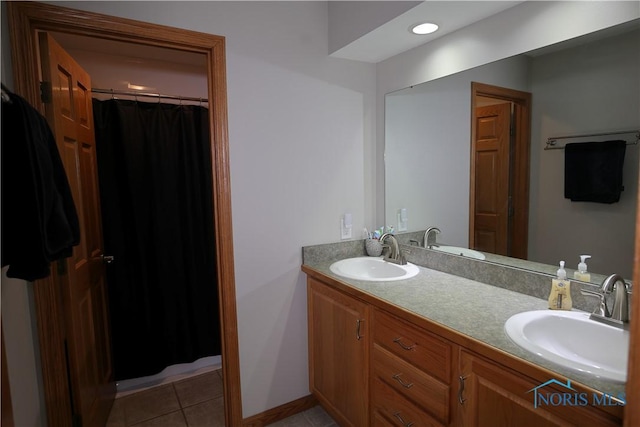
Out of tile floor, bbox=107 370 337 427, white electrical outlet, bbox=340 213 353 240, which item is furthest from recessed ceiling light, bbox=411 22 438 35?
tile floor, bbox=107 370 337 427

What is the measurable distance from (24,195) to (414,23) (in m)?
1.71

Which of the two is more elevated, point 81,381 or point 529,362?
point 529,362

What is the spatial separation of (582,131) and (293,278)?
1580mm

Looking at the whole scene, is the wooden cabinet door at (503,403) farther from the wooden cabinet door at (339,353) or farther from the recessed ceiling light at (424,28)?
the recessed ceiling light at (424,28)

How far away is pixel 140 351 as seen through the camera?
252cm

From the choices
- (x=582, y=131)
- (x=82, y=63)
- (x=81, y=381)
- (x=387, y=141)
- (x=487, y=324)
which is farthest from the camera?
(x=82, y=63)

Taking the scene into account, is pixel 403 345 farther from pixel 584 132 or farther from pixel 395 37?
pixel 395 37

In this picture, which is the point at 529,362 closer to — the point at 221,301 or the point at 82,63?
the point at 221,301

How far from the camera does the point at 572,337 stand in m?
1.23

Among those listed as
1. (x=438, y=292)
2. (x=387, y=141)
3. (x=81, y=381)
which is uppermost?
(x=387, y=141)

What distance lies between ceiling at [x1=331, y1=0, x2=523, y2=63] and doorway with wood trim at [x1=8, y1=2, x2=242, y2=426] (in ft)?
2.58

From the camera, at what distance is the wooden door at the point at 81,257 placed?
160 cm

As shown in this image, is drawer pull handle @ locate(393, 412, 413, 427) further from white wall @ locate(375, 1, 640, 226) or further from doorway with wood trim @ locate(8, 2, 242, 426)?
white wall @ locate(375, 1, 640, 226)

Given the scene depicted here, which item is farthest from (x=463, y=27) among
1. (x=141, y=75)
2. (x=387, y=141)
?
(x=141, y=75)
